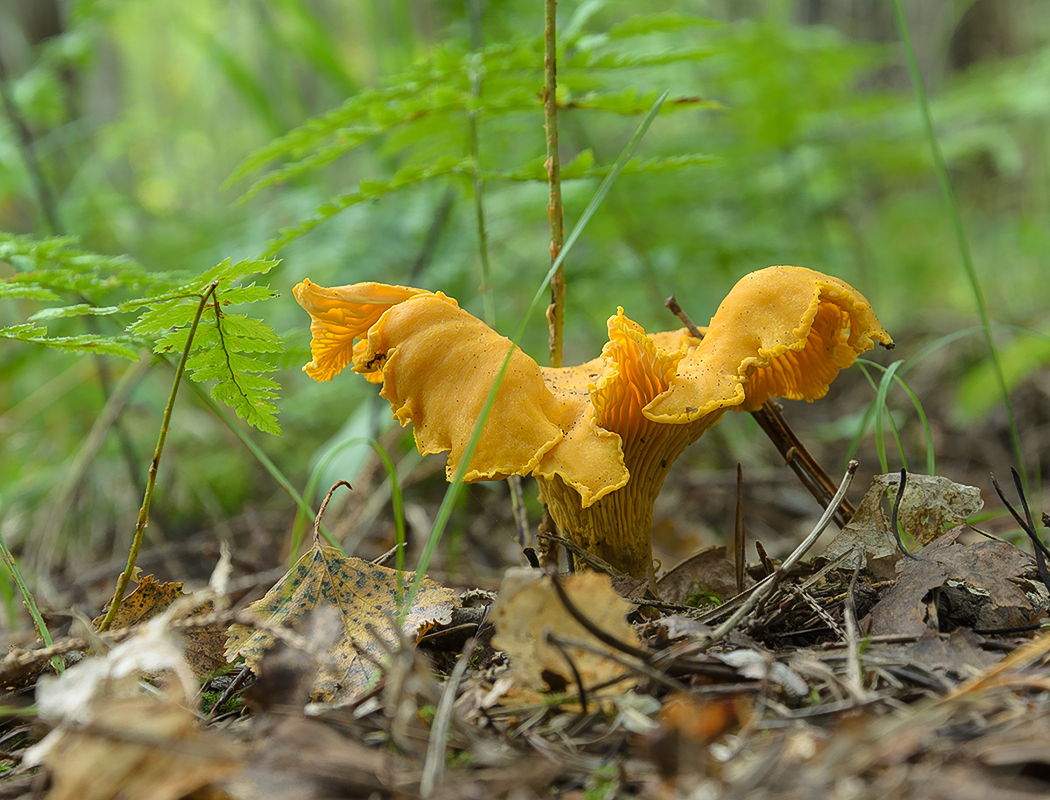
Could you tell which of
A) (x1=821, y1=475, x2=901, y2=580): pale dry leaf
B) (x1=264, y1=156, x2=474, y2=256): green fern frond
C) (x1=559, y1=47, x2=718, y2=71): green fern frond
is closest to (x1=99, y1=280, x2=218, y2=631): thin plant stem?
(x1=264, y1=156, x2=474, y2=256): green fern frond

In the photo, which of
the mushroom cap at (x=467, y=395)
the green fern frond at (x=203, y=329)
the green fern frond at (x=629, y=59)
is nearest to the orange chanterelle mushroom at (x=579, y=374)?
the mushroom cap at (x=467, y=395)

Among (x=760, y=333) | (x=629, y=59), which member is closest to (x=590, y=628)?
(x=760, y=333)

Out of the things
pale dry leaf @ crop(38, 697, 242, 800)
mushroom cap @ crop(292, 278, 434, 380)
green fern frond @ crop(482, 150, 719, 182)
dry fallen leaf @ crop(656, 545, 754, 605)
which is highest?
green fern frond @ crop(482, 150, 719, 182)

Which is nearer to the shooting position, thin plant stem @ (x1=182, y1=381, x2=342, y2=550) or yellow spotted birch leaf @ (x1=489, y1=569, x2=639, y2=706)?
yellow spotted birch leaf @ (x1=489, y1=569, x2=639, y2=706)

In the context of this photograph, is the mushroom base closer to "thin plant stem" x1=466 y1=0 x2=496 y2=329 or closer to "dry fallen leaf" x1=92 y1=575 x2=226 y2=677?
"thin plant stem" x1=466 y1=0 x2=496 y2=329

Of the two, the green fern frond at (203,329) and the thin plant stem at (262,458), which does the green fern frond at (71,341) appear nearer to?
the green fern frond at (203,329)

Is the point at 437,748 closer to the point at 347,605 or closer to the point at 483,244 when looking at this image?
the point at 347,605
